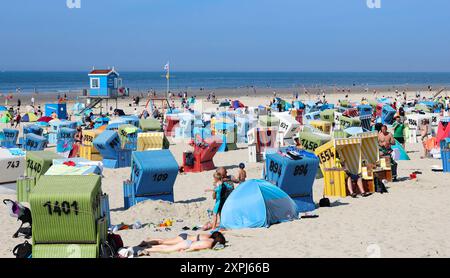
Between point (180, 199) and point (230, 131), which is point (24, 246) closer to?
point (180, 199)

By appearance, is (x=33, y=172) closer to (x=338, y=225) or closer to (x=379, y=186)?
(x=338, y=225)

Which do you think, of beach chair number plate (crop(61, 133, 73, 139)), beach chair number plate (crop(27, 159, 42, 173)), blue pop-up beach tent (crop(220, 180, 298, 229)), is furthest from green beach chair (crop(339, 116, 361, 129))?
blue pop-up beach tent (crop(220, 180, 298, 229))

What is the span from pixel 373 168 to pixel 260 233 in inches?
199

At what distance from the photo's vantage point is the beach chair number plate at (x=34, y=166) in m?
13.5

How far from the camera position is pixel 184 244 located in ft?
30.4

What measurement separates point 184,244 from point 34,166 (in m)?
5.61

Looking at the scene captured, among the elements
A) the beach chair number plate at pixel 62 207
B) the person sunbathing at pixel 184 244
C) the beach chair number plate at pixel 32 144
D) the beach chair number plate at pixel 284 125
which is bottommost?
the beach chair number plate at pixel 32 144

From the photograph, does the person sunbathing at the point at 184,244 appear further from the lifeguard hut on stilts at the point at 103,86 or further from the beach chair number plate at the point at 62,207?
the lifeguard hut on stilts at the point at 103,86

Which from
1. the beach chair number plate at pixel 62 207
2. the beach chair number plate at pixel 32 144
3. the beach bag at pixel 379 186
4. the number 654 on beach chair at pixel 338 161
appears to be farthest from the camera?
the beach chair number plate at pixel 32 144

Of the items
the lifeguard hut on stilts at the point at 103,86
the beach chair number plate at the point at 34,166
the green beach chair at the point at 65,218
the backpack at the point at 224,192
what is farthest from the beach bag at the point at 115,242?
the lifeguard hut on stilts at the point at 103,86

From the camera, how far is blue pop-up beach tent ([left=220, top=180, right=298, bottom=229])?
424 inches

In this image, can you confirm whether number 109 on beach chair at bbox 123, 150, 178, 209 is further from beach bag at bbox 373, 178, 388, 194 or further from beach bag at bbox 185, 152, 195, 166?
beach bag at bbox 185, 152, 195, 166

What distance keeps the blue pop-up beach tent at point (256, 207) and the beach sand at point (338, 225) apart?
0.26 meters

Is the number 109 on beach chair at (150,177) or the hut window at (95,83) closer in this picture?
the number 109 on beach chair at (150,177)
